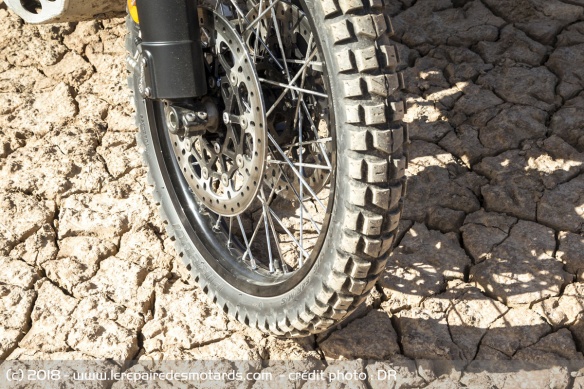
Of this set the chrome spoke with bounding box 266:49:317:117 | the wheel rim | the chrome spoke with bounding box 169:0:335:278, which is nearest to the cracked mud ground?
→ the wheel rim

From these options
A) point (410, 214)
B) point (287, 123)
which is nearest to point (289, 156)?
point (287, 123)

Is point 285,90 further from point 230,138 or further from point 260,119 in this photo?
point 230,138

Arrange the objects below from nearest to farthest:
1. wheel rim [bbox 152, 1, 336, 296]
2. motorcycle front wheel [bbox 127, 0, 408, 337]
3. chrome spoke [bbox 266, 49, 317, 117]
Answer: motorcycle front wheel [bbox 127, 0, 408, 337]
chrome spoke [bbox 266, 49, 317, 117]
wheel rim [bbox 152, 1, 336, 296]

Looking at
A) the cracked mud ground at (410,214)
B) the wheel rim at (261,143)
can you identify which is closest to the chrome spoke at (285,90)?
the wheel rim at (261,143)

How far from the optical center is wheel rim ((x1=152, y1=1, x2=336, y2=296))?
2543 mm

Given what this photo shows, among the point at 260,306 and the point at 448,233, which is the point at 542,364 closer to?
the point at 448,233

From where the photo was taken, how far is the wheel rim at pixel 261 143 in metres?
2.54

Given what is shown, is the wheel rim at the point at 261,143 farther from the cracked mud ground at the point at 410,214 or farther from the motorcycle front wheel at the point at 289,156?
the cracked mud ground at the point at 410,214

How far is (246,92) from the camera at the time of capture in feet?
8.77

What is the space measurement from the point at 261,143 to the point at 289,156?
333 mm

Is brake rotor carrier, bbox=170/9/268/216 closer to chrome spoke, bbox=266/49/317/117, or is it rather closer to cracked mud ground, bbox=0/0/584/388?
chrome spoke, bbox=266/49/317/117

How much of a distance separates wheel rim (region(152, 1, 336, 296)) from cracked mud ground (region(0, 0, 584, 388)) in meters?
0.27

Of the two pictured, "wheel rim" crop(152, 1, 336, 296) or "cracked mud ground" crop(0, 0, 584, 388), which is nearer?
"wheel rim" crop(152, 1, 336, 296)

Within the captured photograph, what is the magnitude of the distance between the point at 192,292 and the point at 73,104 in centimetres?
145
